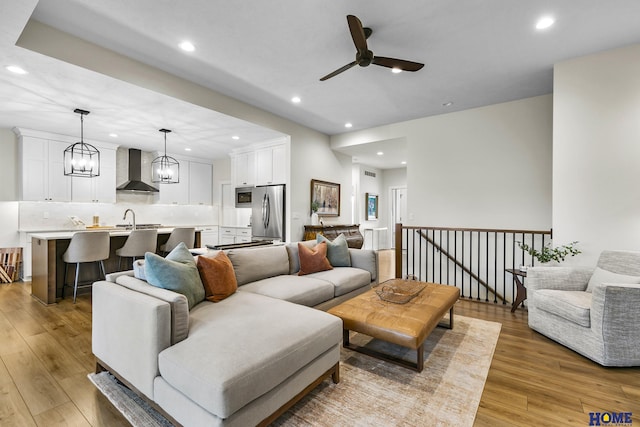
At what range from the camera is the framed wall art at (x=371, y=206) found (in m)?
9.01

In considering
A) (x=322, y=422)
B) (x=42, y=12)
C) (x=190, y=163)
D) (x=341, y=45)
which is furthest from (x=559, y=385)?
(x=190, y=163)

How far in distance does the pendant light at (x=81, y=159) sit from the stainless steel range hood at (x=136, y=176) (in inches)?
26.5

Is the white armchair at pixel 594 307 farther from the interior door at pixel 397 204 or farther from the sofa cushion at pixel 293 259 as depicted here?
the interior door at pixel 397 204

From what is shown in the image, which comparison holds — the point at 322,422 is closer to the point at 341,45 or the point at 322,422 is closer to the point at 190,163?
the point at 341,45

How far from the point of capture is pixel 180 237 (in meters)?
4.83

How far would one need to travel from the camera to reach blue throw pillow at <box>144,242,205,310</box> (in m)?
2.06

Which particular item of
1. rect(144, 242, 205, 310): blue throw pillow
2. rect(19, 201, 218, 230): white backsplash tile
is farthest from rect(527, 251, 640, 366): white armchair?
rect(19, 201, 218, 230): white backsplash tile

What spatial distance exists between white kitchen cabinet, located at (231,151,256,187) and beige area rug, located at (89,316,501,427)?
15.1 feet

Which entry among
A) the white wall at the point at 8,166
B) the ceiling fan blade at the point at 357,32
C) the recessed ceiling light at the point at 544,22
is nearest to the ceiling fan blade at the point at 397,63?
the ceiling fan blade at the point at 357,32

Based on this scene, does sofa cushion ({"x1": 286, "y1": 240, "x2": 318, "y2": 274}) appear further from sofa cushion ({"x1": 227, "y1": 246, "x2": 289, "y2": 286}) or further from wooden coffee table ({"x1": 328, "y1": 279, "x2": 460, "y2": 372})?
wooden coffee table ({"x1": 328, "y1": 279, "x2": 460, "y2": 372})

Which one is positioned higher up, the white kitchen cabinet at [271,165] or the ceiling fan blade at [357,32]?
the ceiling fan blade at [357,32]

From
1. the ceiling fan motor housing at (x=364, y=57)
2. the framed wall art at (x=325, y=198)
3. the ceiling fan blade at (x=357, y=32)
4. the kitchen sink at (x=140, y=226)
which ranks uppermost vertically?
the ceiling fan blade at (x=357, y=32)

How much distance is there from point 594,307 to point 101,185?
7.91 m

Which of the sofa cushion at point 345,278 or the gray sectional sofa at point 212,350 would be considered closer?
the gray sectional sofa at point 212,350
